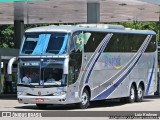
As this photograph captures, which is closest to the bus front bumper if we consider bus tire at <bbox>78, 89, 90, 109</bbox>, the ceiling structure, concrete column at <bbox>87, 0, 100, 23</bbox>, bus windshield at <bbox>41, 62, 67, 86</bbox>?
bus windshield at <bbox>41, 62, 67, 86</bbox>

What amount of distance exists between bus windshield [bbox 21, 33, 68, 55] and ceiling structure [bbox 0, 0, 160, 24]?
493 centimetres

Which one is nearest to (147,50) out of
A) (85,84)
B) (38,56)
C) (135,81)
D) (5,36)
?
(135,81)

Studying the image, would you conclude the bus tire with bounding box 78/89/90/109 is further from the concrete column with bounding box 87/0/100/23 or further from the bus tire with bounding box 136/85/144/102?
the concrete column with bounding box 87/0/100/23

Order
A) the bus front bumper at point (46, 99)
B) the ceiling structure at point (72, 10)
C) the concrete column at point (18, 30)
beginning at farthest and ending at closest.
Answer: the concrete column at point (18, 30) → the ceiling structure at point (72, 10) → the bus front bumper at point (46, 99)

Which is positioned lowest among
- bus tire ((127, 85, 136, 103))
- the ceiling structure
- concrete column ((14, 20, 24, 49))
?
bus tire ((127, 85, 136, 103))

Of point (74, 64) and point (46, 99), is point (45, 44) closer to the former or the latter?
point (74, 64)

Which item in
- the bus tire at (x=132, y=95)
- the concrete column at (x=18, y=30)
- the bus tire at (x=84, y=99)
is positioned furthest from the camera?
the concrete column at (x=18, y=30)

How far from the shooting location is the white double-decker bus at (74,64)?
797 inches

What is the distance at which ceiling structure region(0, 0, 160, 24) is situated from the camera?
28219 millimetres

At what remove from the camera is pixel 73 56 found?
20.5 metres

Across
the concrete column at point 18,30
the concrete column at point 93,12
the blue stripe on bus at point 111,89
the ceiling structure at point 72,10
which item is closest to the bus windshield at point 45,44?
the blue stripe on bus at point 111,89

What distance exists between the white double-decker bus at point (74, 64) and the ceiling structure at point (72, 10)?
4760mm

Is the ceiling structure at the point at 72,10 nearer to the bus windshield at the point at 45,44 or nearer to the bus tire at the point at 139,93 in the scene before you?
the bus tire at the point at 139,93

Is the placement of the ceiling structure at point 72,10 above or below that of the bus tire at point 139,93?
above
